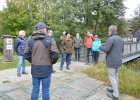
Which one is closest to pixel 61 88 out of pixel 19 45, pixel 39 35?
pixel 19 45

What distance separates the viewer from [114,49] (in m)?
3.48

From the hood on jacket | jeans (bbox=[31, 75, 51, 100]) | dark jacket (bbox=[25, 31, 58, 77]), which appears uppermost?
the hood on jacket

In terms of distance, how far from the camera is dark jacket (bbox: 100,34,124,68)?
344cm

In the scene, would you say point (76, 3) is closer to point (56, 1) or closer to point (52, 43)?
point (56, 1)

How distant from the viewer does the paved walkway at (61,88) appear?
3606 millimetres

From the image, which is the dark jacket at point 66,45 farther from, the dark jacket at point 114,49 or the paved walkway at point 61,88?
the dark jacket at point 114,49

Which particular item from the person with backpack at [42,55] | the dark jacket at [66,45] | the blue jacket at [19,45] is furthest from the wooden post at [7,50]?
the person with backpack at [42,55]

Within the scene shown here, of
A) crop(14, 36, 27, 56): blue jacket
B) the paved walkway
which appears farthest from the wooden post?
crop(14, 36, 27, 56): blue jacket

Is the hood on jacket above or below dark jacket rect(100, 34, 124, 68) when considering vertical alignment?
above

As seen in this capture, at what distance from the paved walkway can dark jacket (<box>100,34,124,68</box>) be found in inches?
39.3

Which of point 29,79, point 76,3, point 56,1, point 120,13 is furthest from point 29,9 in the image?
point 29,79

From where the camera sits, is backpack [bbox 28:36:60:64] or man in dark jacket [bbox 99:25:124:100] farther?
man in dark jacket [bbox 99:25:124:100]

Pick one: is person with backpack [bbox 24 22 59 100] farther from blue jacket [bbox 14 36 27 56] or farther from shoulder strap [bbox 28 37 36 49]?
blue jacket [bbox 14 36 27 56]

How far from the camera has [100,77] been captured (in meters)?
5.42
